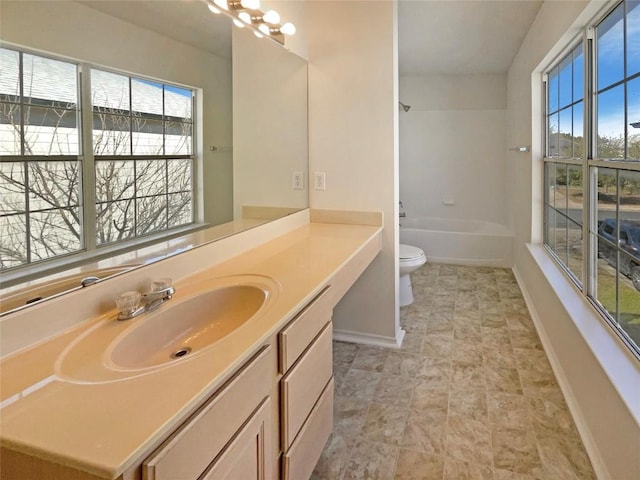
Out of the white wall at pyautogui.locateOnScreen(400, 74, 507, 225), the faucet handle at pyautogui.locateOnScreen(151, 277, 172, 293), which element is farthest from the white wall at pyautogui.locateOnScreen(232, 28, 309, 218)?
the white wall at pyautogui.locateOnScreen(400, 74, 507, 225)

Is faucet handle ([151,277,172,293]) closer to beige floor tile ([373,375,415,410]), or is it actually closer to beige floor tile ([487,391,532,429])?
beige floor tile ([373,375,415,410])

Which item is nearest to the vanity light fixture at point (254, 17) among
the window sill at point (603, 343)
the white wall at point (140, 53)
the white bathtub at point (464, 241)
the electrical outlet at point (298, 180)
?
the white wall at point (140, 53)

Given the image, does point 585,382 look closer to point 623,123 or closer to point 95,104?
point 623,123

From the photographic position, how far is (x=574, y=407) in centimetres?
193

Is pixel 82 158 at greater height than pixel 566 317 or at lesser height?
greater

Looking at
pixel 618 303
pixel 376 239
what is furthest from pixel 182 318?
pixel 618 303

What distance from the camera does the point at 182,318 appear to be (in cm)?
129

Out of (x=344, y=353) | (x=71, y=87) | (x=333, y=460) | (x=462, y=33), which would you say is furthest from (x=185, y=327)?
(x=462, y=33)

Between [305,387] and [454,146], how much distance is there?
452 centimetres

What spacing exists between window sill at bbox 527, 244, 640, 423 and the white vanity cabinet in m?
0.97

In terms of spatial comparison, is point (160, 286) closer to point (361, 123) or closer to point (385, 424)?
point (385, 424)

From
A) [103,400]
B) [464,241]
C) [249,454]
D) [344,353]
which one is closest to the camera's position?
[103,400]

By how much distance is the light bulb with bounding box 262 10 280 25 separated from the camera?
6.72 feet

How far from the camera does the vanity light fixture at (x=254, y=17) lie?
182cm
